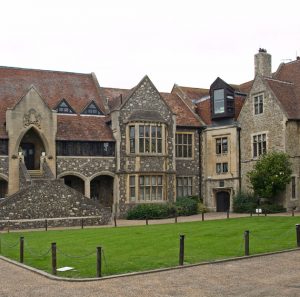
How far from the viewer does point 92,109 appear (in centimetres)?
4203

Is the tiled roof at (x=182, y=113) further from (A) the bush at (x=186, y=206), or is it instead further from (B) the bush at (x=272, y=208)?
(B) the bush at (x=272, y=208)

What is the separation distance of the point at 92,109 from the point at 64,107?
86.3 inches

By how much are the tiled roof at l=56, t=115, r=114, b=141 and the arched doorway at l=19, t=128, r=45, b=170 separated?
1.78 meters

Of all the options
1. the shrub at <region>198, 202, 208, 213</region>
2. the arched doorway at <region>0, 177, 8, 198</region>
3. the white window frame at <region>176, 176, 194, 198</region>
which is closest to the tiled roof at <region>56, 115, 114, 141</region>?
the arched doorway at <region>0, 177, 8, 198</region>

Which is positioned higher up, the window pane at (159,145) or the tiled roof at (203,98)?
the tiled roof at (203,98)

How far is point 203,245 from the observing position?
19.4 m

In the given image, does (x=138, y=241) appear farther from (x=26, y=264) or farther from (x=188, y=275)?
(x=188, y=275)

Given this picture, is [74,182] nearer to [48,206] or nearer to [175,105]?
[48,206]

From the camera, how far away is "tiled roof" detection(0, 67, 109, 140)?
1596 inches

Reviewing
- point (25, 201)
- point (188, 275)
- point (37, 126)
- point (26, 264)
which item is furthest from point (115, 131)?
point (188, 275)

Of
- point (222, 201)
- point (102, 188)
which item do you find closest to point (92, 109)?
point (102, 188)

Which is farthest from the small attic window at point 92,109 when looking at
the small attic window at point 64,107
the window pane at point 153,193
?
the window pane at point 153,193

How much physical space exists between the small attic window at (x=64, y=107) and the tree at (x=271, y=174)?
14.3m

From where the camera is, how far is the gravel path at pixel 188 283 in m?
12.5
